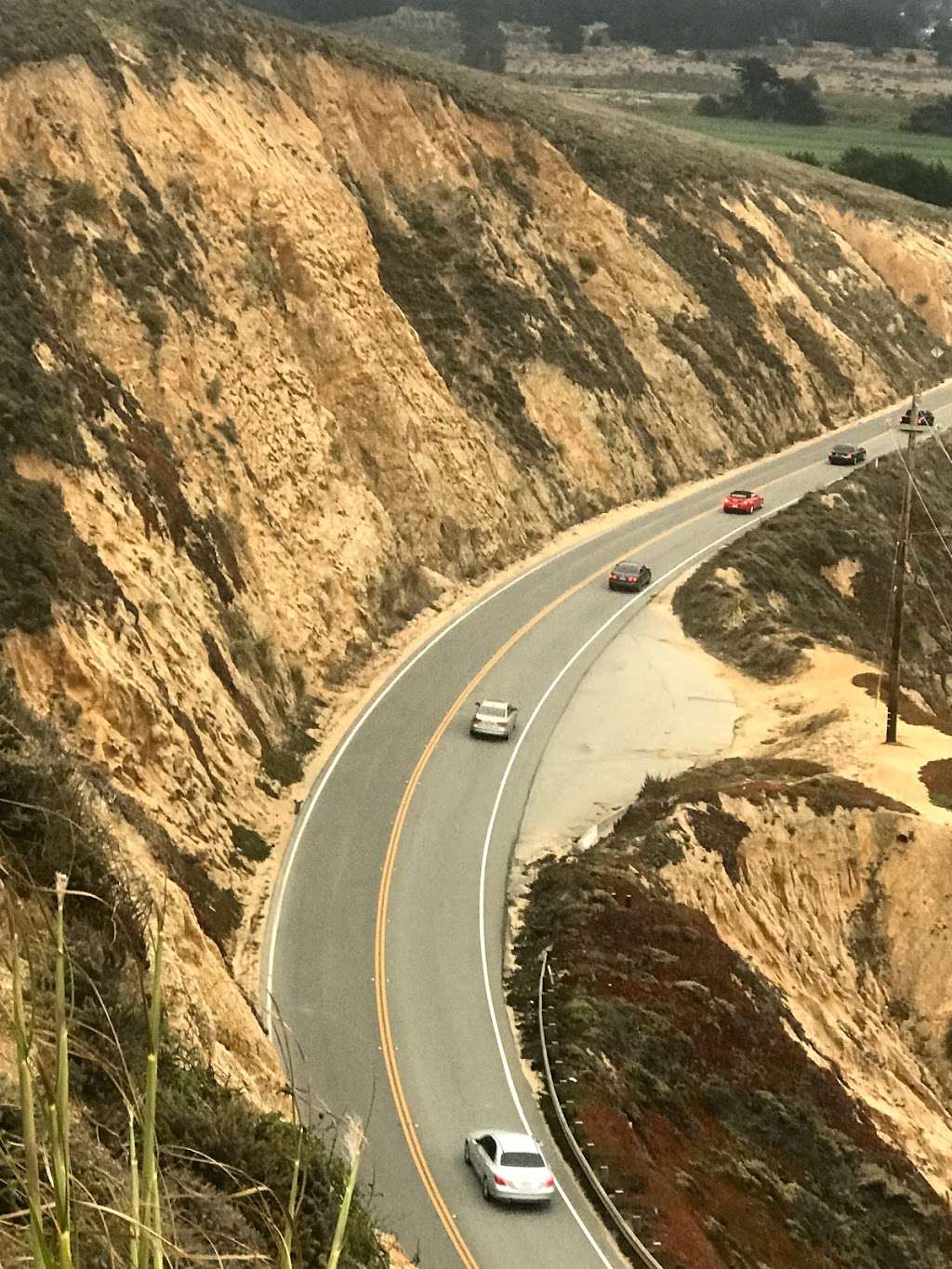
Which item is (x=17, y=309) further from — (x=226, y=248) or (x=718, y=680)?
(x=718, y=680)

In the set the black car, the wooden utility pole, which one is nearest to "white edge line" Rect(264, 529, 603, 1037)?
the wooden utility pole

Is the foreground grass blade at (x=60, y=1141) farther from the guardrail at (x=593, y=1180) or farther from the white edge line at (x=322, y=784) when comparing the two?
the guardrail at (x=593, y=1180)

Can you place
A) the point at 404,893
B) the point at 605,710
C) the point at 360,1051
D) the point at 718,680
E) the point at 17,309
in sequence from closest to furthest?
the point at 360,1051 → the point at 404,893 → the point at 17,309 → the point at 605,710 → the point at 718,680

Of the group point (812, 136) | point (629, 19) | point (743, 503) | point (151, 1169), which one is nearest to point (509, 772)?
point (743, 503)

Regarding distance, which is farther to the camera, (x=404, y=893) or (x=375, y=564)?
(x=375, y=564)

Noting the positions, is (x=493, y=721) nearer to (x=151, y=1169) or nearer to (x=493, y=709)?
(x=493, y=709)

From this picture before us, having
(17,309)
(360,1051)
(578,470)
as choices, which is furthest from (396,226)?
(360,1051)
